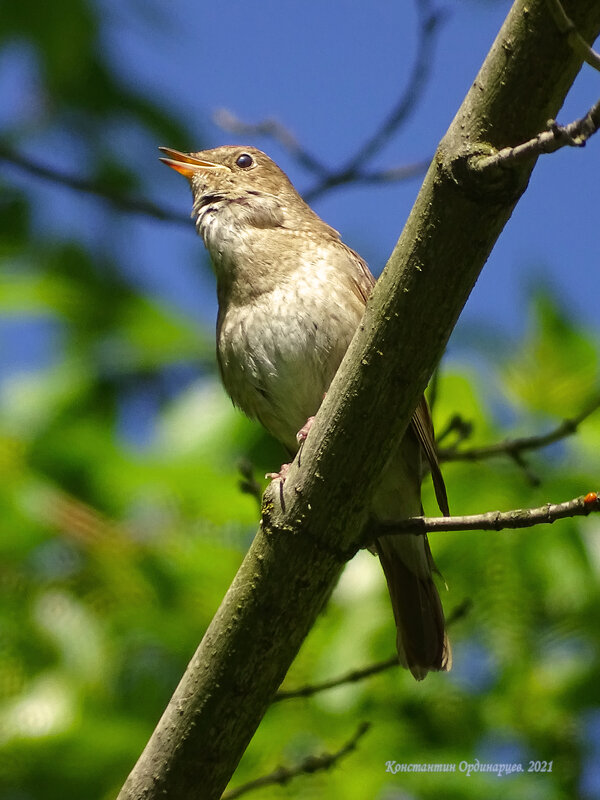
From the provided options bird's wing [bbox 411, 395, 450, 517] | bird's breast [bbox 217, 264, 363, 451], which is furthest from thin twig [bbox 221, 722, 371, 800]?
bird's breast [bbox 217, 264, 363, 451]

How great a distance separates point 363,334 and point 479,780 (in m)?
2.02

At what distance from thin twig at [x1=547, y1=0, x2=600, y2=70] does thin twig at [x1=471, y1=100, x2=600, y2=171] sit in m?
0.11

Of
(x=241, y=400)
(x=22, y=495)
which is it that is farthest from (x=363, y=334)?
(x=22, y=495)

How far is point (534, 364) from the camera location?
4.93m

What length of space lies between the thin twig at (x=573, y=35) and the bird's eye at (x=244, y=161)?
3.10 meters

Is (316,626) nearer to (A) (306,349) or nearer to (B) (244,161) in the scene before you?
(A) (306,349)

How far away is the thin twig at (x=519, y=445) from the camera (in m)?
3.97

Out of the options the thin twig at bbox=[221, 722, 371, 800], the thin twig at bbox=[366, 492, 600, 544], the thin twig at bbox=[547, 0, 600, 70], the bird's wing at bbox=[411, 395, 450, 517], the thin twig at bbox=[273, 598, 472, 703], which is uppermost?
the bird's wing at bbox=[411, 395, 450, 517]

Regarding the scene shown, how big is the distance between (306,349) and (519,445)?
0.90 m

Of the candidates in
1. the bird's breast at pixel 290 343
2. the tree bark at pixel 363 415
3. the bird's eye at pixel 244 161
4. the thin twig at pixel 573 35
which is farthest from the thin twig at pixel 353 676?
the bird's eye at pixel 244 161

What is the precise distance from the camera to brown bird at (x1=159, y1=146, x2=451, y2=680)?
13.3 feet

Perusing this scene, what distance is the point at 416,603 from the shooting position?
4.25m

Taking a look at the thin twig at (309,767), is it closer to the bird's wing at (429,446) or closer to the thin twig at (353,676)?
the thin twig at (353,676)

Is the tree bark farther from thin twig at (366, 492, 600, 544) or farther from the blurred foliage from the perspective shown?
the blurred foliage
